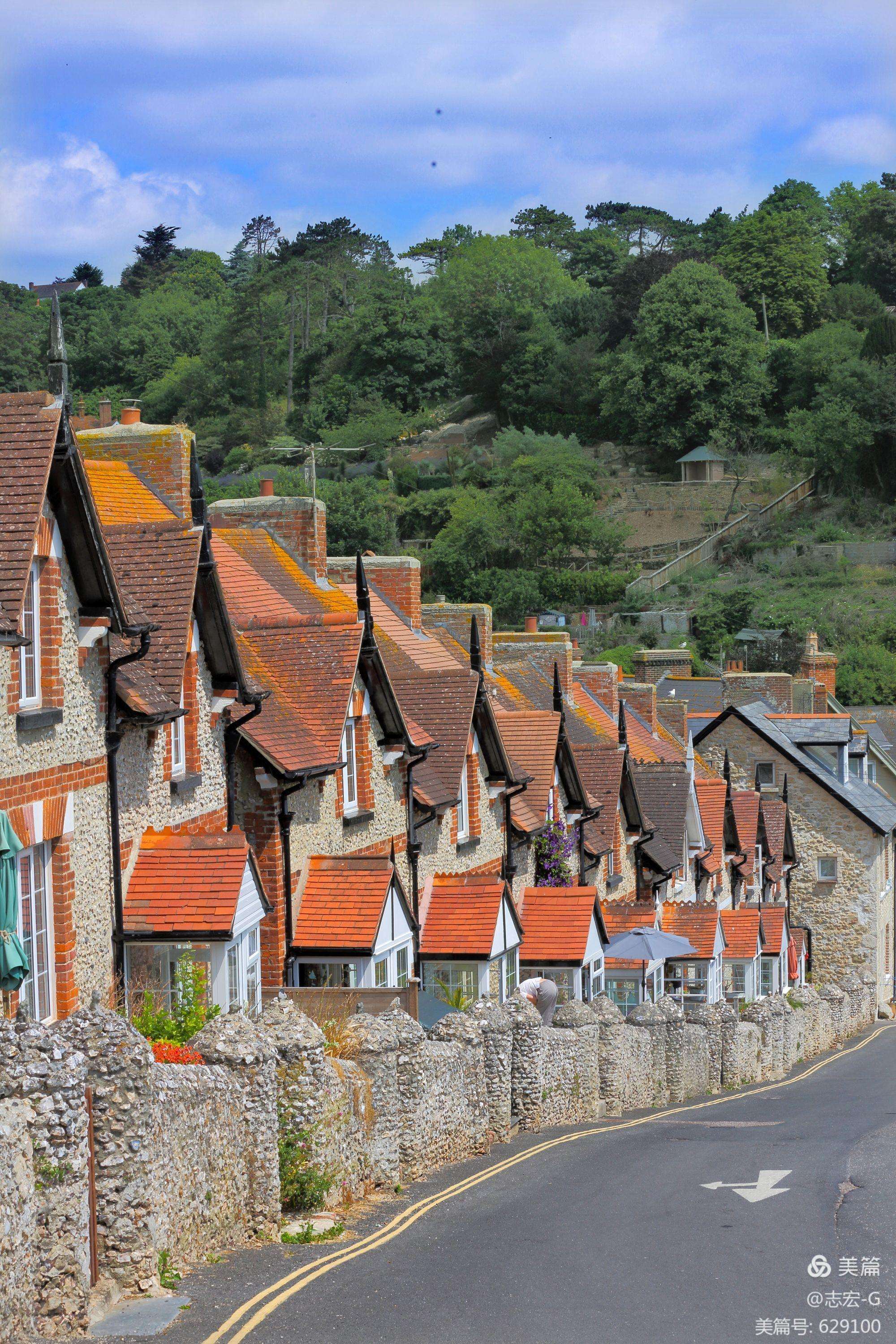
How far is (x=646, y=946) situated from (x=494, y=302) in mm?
120938

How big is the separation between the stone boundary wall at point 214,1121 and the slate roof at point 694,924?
1568 centimetres

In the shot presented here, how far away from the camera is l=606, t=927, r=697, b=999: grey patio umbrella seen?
93.8ft

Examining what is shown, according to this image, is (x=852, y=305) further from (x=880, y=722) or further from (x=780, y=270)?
(x=880, y=722)

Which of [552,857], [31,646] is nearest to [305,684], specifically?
[31,646]

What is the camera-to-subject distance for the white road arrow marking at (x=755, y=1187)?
15148mm

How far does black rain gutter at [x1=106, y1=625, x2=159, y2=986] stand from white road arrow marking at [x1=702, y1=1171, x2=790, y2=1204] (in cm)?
637

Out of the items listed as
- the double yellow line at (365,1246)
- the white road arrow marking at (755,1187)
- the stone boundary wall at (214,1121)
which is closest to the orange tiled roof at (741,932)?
the double yellow line at (365,1246)

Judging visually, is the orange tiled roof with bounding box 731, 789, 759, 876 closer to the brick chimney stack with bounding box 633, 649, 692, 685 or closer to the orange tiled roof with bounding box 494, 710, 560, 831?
the brick chimney stack with bounding box 633, 649, 692, 685

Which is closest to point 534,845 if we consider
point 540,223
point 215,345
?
point 215,345

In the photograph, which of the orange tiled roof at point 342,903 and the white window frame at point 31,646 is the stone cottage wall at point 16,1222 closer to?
the white window frame at point 31,646

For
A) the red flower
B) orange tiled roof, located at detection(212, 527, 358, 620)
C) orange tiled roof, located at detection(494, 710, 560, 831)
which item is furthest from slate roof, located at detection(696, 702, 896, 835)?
the red flower

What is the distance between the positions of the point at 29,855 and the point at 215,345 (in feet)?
420

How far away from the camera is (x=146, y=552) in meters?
16.7

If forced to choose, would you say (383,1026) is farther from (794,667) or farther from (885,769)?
(794,667)
